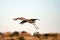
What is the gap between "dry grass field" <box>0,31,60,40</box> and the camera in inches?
78.4

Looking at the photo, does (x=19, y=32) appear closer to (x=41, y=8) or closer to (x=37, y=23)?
(x=37, y=23)

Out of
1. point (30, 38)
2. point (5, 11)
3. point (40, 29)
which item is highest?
point (5, 11)

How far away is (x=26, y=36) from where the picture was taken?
6.58 feet

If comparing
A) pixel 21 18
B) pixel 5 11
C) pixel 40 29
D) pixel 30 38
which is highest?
pixel 5 11

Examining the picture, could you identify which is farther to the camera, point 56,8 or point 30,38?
point 56,8

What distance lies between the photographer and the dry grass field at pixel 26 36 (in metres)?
1.99

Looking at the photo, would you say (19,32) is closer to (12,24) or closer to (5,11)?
(12,24)

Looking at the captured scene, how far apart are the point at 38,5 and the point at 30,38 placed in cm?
57

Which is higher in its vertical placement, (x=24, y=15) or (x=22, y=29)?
(x=24, y=15)

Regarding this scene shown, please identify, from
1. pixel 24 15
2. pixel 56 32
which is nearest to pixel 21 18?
pixel 24 15

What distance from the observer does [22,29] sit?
80.4 inches

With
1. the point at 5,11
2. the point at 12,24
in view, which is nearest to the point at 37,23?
the point at 12,24

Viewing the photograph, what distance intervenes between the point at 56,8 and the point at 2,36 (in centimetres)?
101

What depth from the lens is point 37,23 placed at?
2.07 m
